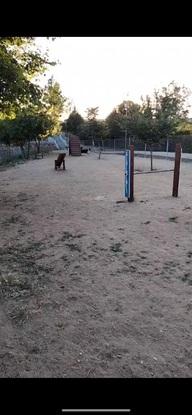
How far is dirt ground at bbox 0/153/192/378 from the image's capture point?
2941 millimetres

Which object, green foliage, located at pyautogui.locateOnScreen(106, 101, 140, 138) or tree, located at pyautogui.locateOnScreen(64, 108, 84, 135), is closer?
green foliage, located at pyautogui.locateOnScreen(106, 101, 140, 138)

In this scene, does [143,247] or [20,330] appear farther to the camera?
[143,247]

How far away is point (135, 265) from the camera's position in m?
5.20

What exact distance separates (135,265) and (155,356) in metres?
2.26

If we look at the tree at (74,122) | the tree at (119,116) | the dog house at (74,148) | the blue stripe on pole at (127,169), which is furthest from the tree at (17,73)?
the tree at (74,122)

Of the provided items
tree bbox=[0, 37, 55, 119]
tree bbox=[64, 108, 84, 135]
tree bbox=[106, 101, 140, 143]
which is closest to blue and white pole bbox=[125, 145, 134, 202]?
tree bbox=[0, 37, 55, 119]

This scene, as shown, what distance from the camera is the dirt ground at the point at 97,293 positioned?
2.94m

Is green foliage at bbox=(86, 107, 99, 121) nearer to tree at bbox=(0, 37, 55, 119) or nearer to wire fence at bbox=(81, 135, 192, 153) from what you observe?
wire fence at bbox=(81, 135, 192, 153)

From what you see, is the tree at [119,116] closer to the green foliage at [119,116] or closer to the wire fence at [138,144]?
the green foliage at [119,116]

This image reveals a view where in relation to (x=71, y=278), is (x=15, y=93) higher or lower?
higher
